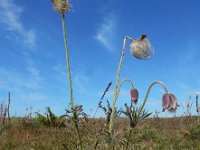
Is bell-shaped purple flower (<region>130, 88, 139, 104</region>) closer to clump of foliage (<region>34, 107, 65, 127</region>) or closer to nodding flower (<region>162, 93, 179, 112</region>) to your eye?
nodding flower (<region>162, 93, 179, 112</region>)

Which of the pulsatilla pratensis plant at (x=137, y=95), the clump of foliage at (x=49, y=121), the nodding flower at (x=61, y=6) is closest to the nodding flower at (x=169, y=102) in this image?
the pulsatilla pratensis plant at (x=137, y=95)

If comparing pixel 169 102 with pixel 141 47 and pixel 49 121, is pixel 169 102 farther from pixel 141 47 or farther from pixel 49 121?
pixel 49 121

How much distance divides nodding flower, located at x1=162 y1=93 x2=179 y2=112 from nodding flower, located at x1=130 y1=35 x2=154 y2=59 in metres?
0.51

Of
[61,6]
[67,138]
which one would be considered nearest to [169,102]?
[61,6]

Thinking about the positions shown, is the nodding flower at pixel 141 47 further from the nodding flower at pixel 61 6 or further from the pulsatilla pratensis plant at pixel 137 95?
the nodding flower at pixel 61 6

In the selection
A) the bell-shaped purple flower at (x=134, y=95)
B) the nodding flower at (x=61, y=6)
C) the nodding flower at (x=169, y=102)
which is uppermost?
the nodding flower at (x=61, y=6)

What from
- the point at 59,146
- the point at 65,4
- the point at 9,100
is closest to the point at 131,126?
the point at 65,4

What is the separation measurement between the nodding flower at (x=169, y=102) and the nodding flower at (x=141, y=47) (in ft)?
1.66

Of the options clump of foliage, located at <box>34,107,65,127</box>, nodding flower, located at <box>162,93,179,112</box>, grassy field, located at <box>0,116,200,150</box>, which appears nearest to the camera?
nodding flower, located at <box>162,93,179,112</box>

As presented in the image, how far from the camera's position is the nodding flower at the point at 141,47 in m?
4.16

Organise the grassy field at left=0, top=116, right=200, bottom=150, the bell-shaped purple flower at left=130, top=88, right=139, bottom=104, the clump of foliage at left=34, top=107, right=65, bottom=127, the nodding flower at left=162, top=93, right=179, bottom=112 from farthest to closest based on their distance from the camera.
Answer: the clump of foliage at left=34, top=107, right=65, bottom=127
the grassy field at left=0, top=116, right=200, bottom=150
the bell-shaped purple flower at left=130, top=88, right=139, bottom=104
the nodding flower at left=162, top=93, right=179, bottom=112

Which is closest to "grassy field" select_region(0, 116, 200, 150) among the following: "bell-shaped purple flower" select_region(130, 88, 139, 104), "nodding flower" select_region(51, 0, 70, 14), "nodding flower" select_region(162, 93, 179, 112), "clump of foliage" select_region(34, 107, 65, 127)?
"clump of foliage" select_region(34, 107, 65, 127)

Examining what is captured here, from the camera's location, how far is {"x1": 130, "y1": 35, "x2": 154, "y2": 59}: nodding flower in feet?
13.6

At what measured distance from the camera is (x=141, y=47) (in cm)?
414
